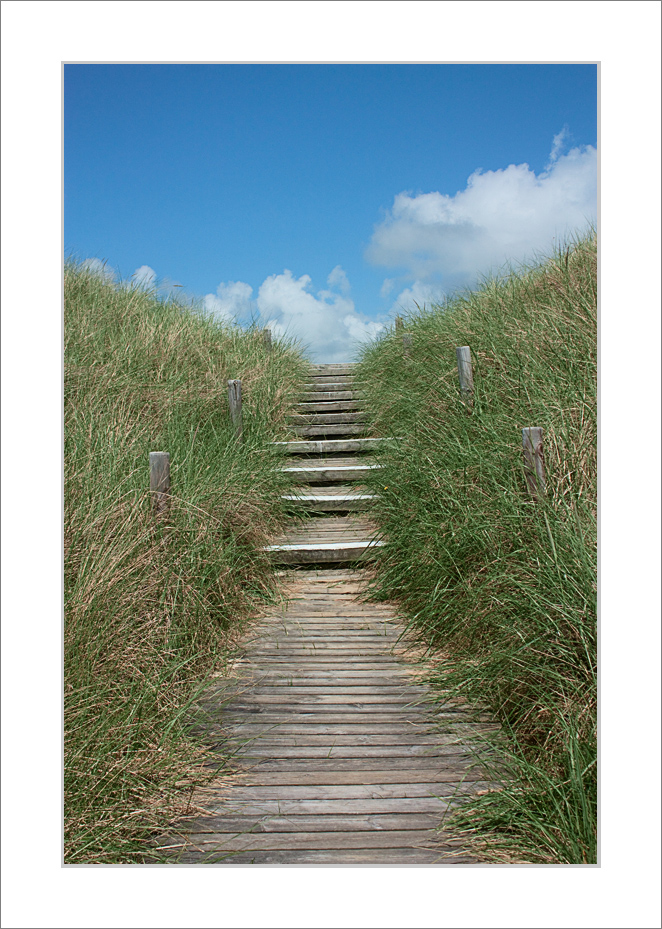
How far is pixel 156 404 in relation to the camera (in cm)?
668

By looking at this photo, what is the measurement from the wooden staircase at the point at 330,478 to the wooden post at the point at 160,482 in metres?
1.47

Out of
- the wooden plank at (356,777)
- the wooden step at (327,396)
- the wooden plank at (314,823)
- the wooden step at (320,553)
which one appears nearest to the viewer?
the wooden plank at (314,823)

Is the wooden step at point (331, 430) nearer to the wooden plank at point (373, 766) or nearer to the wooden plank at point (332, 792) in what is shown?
the wooden plank at point (373, 766)

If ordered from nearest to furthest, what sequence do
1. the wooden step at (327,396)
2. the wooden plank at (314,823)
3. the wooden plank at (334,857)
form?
the wooden plank at (334,857) < the wooden plank at (314,823) < the wooden step at (327,396)

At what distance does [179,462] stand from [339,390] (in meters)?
5.57

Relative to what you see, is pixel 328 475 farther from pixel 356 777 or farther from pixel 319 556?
pixel 356 777

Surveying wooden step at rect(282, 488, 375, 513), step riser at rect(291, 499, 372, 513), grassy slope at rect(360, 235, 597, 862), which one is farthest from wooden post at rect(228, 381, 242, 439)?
grassy slope at rect(360, 235, 597, 862)

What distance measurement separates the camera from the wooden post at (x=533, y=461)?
3680 mm

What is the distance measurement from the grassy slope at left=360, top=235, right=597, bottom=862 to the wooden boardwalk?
0.72 ft

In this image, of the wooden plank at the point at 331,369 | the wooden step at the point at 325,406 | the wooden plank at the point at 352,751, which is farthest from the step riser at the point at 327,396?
the wooden plank at the point at 352,751

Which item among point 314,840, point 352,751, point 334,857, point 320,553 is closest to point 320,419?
point 320,553

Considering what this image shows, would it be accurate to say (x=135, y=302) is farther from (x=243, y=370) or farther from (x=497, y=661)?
(x=497, y=661)

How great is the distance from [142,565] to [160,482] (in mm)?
749

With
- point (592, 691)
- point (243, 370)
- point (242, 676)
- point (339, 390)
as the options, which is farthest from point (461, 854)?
point (339, 390)
